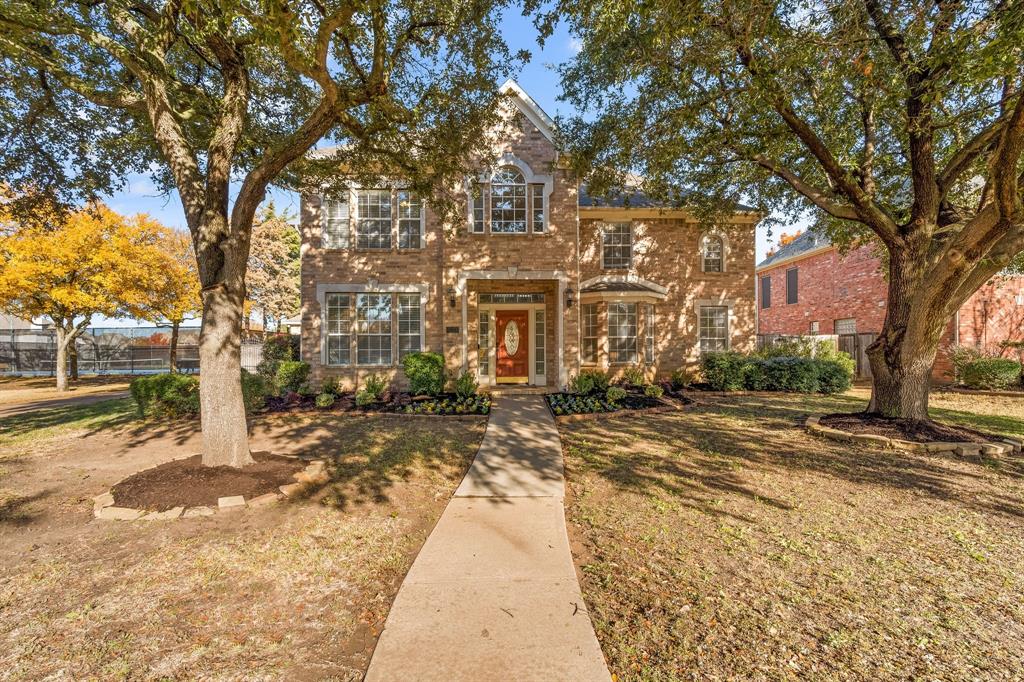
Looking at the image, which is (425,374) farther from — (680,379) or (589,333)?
(680,379)

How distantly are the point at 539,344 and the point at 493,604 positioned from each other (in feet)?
34.3

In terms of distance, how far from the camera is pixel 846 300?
1919cm

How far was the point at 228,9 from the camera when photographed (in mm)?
4082

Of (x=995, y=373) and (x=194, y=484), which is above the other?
(x=995, y=373)

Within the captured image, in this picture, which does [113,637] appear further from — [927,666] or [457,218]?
[457,218]

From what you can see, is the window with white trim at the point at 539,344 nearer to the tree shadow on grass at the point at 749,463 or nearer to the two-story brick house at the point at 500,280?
the two-story brick house at the point at 500,280

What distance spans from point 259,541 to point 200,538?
0.58 meters

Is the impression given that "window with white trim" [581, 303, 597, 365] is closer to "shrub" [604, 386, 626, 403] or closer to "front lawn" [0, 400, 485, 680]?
"shrub" [604, 386, 626, 403]

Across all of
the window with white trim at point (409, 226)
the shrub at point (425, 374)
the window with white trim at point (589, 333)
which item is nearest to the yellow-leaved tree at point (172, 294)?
the window with white trim at point (409, 226)

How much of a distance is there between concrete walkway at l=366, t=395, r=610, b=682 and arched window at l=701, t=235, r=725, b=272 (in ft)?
39.8

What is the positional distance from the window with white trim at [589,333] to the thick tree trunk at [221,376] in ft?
33.5

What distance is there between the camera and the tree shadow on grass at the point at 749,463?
4.88m

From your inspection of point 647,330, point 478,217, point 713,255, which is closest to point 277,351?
point 478,217

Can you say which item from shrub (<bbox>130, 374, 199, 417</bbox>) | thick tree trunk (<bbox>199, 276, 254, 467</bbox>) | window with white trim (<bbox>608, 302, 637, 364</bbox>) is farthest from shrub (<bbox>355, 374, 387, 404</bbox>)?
window with white trim (<bbox>608, 302, 637, 364</bbox>)
